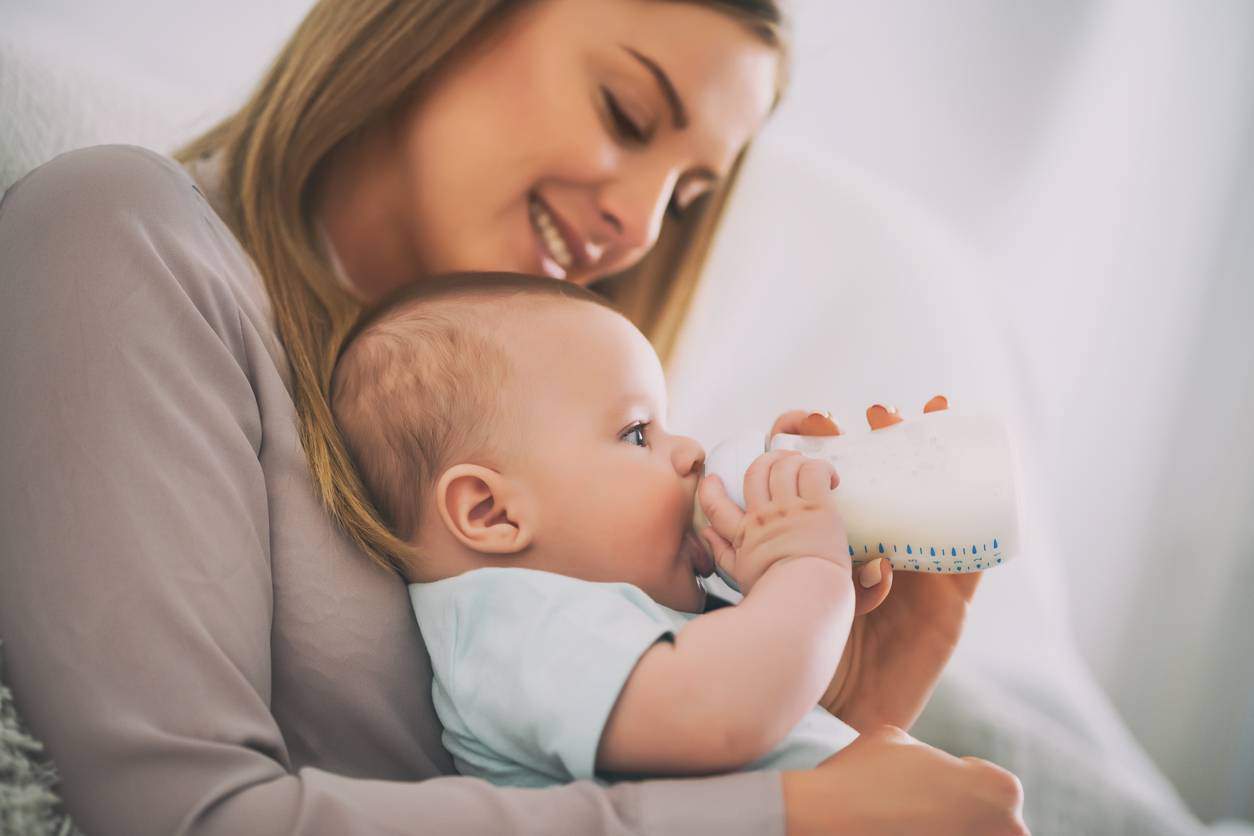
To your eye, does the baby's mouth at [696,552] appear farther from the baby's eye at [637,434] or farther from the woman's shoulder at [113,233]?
the woman's shoulder at [113,233]

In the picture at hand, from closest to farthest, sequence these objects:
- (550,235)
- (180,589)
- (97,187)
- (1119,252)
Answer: (180,589) < (97,187) < (550,235) < (1119,252)

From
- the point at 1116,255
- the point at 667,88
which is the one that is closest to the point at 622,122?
the point at 667,88

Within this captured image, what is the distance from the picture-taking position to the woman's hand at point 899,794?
2.09 feet

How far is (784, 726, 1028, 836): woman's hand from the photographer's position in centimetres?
64

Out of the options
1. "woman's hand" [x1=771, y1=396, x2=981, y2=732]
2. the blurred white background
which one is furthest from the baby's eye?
the blurred white background

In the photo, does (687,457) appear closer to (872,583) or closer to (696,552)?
(696,552)

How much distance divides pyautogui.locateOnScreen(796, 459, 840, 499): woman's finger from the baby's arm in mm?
49

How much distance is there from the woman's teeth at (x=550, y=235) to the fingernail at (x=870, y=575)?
0.62 m

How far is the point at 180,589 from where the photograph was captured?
2.00ft

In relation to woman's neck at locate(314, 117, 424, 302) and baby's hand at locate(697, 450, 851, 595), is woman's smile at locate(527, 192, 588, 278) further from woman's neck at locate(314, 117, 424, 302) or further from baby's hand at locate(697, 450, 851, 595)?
baby's hand at locate(697, 450, 851, 595)

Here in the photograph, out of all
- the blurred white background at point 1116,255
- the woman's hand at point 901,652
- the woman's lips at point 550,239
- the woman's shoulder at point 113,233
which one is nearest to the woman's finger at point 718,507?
the woman's hand at point 901,652

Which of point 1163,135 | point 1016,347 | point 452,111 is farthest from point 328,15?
point 1163,135

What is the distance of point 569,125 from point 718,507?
583 millimetres

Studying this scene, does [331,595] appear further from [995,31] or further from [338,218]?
[995,31]
